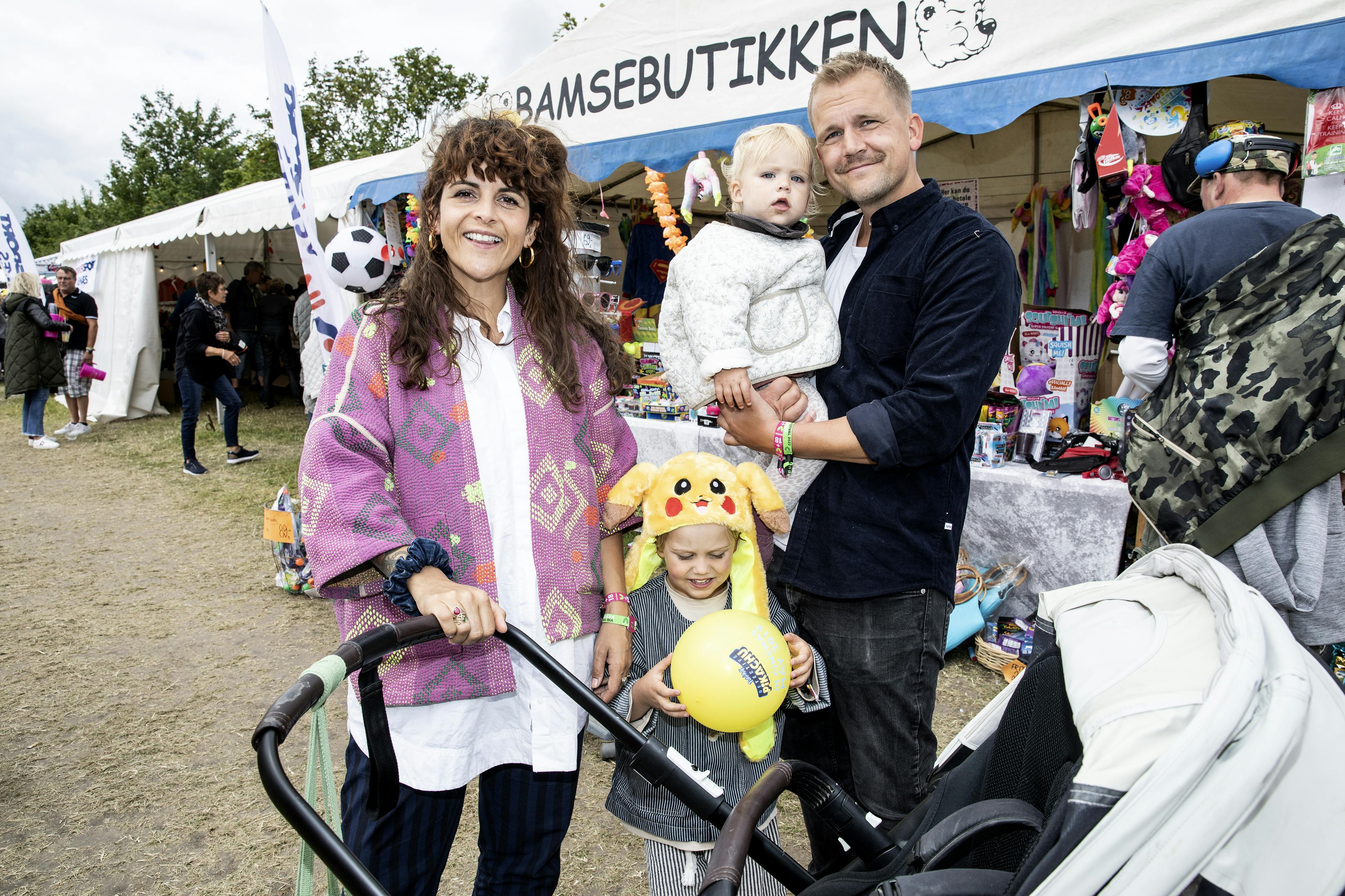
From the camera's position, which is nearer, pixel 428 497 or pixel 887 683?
pixel 428 497

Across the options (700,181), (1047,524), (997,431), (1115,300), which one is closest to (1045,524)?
(1047,524)

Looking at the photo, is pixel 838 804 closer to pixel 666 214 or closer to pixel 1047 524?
pixel 1047 524

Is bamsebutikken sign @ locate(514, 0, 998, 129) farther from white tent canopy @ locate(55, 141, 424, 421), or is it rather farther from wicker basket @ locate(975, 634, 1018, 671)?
white tent canopy @ locate(55, 141, 424, 421)

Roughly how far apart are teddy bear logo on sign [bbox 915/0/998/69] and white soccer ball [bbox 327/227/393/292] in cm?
326

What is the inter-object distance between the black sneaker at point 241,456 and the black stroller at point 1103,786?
800 centimetres

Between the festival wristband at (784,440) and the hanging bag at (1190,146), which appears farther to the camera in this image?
the hanging bag at (1190,146)

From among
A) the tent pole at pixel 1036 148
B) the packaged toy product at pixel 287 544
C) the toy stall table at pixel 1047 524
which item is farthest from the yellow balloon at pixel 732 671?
the tent pole at pixel 1036 148

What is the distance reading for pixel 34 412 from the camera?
907 centimetres

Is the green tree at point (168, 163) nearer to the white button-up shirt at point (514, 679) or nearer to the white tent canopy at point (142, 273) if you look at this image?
the white tent canopy at point (142, 273)

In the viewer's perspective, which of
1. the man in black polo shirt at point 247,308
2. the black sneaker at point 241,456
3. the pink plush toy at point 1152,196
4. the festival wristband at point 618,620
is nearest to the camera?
the festival wristband at point 618,620

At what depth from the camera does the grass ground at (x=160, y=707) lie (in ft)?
8.17

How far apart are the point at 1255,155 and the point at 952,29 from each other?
154cm

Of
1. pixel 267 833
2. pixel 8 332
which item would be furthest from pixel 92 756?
pixel 8 332

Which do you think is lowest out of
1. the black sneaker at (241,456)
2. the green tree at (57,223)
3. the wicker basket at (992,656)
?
the wicker basket at (992,656)
